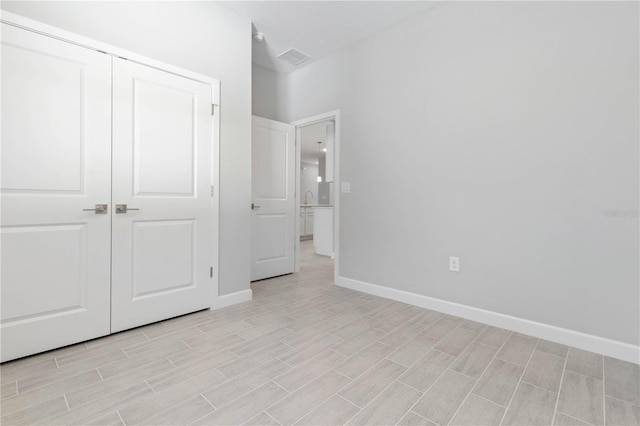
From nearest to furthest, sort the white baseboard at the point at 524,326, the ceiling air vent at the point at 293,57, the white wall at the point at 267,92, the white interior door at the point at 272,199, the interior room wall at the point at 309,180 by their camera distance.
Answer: the white baseboard at the point at 524,326 → the ceiling air vent at the point at 293,57 → the white interior door at the point at 272,199 → the white wall at the point at 267,92 → the interior room wall at the point at 309,180

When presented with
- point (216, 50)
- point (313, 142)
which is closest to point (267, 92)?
point (216, 50)

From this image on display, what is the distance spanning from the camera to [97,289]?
2.14 metres

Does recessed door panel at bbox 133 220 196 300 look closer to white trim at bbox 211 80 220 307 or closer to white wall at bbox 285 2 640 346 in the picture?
white trim at bbox 211 80 220 307

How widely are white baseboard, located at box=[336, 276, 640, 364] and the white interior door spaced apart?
1.39 m

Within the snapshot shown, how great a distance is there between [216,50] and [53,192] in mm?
1799

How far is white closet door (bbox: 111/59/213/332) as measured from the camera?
Result: 2.24 metres

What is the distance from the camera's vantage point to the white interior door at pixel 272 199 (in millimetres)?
3742

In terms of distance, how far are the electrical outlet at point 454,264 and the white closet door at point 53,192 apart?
2.81m

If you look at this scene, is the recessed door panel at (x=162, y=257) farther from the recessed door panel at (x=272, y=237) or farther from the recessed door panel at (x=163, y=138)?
the recessed door panel at (x=272, y=237)

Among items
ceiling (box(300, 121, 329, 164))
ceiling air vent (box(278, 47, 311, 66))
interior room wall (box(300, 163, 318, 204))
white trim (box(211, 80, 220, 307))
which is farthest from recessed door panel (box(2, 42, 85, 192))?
interior room wall (box(300, 163, 318, 204))

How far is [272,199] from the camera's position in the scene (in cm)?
391

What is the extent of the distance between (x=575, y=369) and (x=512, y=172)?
1397 millimetres

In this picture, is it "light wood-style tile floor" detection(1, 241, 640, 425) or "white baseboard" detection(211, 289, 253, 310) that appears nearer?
"light wood-style tile floor" detection(1, 241, 640, 425)

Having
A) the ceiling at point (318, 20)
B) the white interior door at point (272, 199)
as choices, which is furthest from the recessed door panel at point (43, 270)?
the ceiling at point (318, 20)
